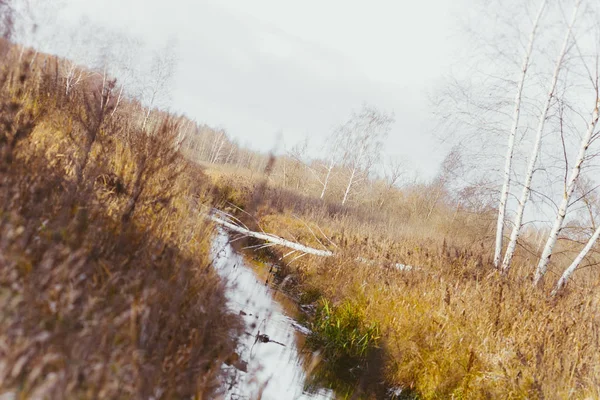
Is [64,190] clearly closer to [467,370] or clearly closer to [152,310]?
[152,310]

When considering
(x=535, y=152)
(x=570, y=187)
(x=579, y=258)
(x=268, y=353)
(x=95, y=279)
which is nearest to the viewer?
(x=95, y=279)

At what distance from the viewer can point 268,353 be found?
197 inches

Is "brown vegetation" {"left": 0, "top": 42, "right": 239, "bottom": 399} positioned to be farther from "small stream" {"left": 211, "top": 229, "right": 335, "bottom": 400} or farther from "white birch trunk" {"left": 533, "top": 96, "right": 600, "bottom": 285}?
"white birch trunk" {"left": 533, "top": 96, "right": 600, "bottom": 285}

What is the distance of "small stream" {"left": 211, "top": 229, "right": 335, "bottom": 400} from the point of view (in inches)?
154

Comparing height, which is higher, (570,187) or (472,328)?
(570,187)

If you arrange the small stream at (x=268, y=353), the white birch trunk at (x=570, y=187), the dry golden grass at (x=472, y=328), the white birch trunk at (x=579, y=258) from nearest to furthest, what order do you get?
the small stream at (x=268, y=353), the dry golden grass at (x=472, y=328), the white birch trunk at (x=579, y=258), the white birch trunk at (x=570, y=187)

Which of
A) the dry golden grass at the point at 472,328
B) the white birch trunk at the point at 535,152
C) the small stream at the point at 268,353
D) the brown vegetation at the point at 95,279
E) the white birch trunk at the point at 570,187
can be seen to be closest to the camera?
the brown vegetation at the point at 95,279

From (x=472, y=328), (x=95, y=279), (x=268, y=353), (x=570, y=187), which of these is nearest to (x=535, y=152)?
(x=570, y=187)

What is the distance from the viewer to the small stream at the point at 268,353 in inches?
154

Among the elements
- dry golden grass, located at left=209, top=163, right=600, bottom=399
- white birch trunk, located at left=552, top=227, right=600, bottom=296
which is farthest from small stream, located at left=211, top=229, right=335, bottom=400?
white birch trunk, located at left=552, top=227, right=600, bottom=296

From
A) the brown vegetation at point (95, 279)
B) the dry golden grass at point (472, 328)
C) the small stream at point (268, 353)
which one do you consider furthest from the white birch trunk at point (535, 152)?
the brown vegetation at point (95, 279)

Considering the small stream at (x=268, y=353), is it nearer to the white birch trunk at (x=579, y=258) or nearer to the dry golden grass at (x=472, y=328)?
the dry golden grass at (x=472, y=328)

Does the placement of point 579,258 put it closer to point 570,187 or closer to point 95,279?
point 570,187

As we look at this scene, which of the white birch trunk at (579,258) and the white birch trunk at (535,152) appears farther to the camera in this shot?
the white birch trunk at (535,152)
